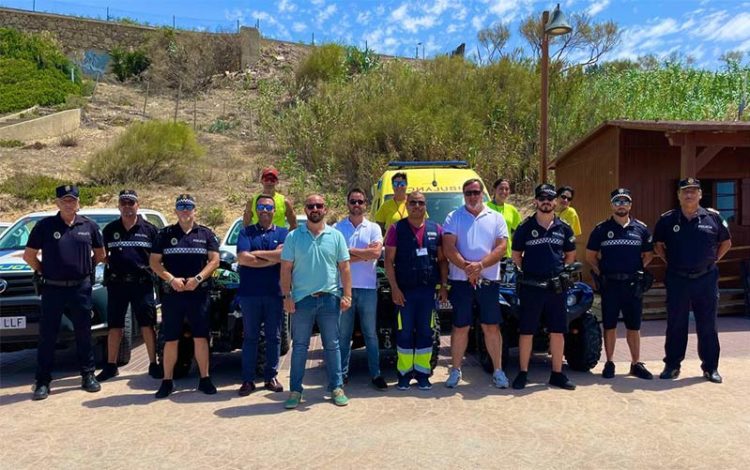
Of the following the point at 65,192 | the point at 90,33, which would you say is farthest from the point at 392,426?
the point at 90,33

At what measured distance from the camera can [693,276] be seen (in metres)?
6.21

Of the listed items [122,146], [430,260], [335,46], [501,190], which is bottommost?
[430,260]

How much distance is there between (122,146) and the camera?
70.6 ft

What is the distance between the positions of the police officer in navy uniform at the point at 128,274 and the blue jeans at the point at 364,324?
6.66 feet

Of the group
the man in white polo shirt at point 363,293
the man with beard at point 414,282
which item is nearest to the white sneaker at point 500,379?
the man with beard at point 414,282

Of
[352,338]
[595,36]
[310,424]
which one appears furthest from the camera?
[595,36]

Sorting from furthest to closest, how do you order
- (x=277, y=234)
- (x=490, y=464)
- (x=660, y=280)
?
(x=660, y=280) < (x=277, y=234) < (x=490, y=464)

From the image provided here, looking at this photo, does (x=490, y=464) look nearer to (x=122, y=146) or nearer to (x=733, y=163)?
(x=733, y=163)

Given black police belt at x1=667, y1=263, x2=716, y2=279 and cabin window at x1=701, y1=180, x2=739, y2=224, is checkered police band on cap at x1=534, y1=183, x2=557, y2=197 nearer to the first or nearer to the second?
black police belt at x1=667, y1=263, x2=716, y2=279

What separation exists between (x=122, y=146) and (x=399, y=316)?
18.5 meters

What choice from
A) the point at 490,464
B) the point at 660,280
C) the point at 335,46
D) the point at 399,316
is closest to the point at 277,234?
the point at 399,316

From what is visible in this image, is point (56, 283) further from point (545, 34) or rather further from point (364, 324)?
point (545, 34)

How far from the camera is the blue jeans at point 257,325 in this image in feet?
18.9

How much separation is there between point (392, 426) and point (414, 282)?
4.71 feet
